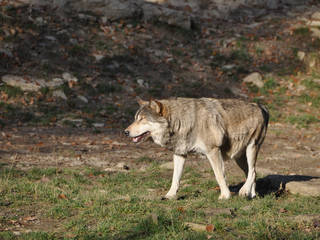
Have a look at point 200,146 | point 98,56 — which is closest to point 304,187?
point 200,146

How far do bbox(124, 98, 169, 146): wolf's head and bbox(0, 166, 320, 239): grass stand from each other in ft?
3.48

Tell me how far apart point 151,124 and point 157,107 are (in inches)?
13.2

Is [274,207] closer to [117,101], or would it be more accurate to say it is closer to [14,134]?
[14,134]

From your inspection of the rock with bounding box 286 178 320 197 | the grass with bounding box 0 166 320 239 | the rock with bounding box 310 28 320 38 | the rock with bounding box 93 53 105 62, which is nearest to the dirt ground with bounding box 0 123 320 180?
the grass with bounding box 0 166 320 239

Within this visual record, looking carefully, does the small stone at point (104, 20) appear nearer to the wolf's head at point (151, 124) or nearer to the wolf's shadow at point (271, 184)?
the wolf's shadow at point (271, 184)

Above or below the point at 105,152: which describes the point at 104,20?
above

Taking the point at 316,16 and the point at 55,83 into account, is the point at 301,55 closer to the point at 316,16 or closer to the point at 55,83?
the point at 316,16

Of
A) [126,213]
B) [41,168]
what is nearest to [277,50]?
[41,168]

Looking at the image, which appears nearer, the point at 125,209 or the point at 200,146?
the point at 125,209

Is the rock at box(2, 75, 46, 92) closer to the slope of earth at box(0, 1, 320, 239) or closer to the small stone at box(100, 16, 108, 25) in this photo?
the slope of earth at box(0, 1, 320, 239)

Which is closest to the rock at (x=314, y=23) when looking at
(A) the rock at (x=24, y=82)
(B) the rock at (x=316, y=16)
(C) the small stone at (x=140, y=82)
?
(B) the rock at (x=316, y=16)

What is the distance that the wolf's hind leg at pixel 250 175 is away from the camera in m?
8.79

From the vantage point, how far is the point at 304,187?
870cm

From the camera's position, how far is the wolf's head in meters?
8.12
